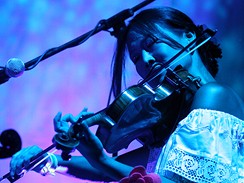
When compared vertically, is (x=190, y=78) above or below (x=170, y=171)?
above

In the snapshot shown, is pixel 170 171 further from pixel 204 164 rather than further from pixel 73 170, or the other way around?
pixel 73 170

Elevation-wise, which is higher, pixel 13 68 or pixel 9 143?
pixel 13 68

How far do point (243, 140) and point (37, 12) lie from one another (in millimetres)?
1126

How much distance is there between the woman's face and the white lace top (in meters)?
0.41

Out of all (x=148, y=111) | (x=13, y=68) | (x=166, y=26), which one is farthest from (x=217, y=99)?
(x=13, y=68)

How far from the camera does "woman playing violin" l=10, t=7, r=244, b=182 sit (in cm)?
113

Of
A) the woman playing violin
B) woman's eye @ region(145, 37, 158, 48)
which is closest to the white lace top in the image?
the woman playing violin

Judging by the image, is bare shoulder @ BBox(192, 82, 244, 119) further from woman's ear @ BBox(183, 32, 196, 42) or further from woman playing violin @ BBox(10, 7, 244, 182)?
woman's ear @ BBox(183, 32, 196, 42)

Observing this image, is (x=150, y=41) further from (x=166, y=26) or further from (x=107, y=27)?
(x=107, y=27)

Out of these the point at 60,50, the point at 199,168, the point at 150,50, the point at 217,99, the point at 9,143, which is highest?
the point at 60,50

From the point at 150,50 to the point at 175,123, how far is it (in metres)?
0.32

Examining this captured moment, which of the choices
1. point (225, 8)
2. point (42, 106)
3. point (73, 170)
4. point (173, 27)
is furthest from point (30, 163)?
point (225, 8)

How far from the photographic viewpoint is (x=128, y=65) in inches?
74.7

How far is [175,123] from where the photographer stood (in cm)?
148
